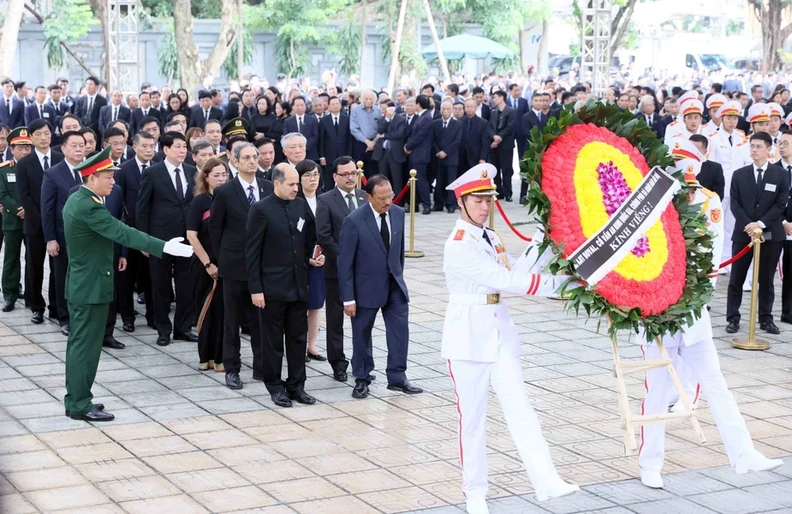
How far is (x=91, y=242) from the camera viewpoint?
8383 mm

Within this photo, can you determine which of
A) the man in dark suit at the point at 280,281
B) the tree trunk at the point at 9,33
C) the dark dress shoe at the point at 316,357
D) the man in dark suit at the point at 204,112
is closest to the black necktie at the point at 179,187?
the dark dress shoe at the point at 316,357

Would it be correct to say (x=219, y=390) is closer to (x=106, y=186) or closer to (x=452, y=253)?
(x=106, y=186)

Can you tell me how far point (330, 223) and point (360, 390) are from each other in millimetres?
1456

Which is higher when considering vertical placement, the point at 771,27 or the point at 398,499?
the point at 771,27

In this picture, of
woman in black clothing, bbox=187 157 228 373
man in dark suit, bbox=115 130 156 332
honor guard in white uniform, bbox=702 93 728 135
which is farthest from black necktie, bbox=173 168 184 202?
honor guard in white uniform, bbox=702 93 728 135

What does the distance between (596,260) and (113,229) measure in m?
3.67

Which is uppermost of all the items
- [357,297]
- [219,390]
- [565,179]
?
[565,179]

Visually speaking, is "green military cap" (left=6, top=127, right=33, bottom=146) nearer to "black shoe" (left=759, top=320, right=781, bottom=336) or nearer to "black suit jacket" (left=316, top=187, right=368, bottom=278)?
"black suit jacket" (left=316, top=187, right=368, bottom=278)

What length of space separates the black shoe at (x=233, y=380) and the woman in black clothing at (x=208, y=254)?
1.41 feet

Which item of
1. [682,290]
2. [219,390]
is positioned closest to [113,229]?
[219,390]

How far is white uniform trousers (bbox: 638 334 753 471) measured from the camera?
7.02 meters

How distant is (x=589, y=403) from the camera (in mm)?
8875

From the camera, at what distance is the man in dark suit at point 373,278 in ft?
29.5

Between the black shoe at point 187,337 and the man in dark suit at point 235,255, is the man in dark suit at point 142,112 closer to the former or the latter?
the black shoe at point 187,337
